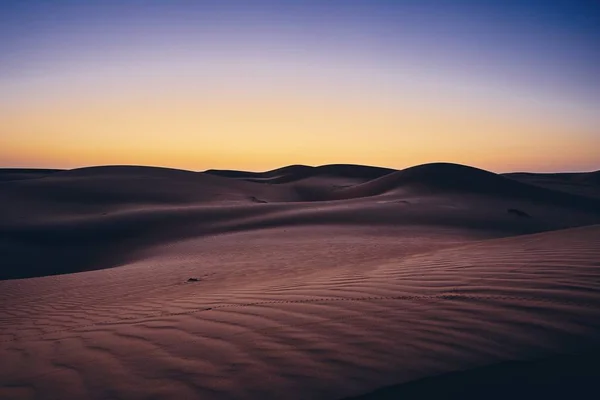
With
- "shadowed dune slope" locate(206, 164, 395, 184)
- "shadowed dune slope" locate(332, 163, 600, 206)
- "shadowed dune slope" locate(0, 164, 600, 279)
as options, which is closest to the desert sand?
"shadowed dune slope" locate(0, 164, 600, 279)

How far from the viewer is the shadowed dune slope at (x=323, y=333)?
2.63 m

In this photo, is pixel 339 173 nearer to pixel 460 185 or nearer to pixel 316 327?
pixel 460 185

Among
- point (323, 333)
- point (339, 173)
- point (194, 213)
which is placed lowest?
point (323, 333)

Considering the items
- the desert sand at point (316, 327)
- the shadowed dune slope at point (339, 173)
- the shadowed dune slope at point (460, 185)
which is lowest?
the desert sand at point (316, 327)

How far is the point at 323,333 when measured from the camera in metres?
3.28

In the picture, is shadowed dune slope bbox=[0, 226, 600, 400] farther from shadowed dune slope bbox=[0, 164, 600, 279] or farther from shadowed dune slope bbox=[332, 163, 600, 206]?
shadowed dune slope bbox=[332, 163, 600, 206]

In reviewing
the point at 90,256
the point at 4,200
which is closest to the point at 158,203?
the point at 4,200

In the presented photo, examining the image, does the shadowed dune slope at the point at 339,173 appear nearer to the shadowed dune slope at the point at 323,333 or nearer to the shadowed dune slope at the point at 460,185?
the shadowed dune slope at the point at 460,185

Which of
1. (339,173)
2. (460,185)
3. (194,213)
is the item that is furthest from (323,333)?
(339,173)

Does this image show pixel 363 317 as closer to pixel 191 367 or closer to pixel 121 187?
pixel 191 367

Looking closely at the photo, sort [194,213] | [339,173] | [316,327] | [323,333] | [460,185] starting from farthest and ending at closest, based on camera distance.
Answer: [339,173], [460,185], [194,213], [316,327], [323,333]

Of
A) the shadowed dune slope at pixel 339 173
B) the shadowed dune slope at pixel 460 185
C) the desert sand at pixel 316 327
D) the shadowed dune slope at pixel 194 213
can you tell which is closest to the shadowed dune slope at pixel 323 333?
the desert sand at pixel 316 327

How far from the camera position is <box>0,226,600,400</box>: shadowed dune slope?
8.64ft

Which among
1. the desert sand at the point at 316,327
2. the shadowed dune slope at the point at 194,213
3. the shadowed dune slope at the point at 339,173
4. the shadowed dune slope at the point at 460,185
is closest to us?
the desert sand at the point at 316,327
